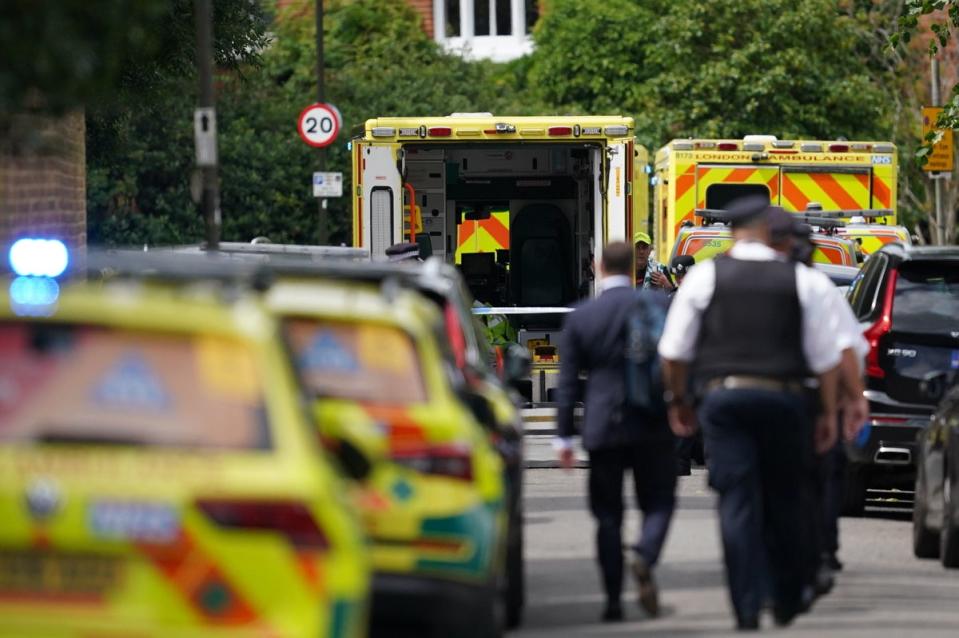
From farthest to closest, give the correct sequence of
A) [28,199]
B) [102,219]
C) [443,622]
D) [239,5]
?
[102,219] → [239,5] → [28,199] → [443,622]

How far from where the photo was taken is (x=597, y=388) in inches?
415

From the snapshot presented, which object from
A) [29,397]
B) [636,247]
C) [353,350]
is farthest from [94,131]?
[29,397]

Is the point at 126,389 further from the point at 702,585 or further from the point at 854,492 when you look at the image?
the point at 854,492

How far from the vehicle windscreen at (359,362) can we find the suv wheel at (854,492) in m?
6.97

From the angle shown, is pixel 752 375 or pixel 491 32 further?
pixel 491 32

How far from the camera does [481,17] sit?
57.6 metres

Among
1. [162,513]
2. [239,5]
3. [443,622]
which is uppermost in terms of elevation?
[239,5]

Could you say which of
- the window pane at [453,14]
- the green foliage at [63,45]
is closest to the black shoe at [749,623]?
the green foliage at [63,45]

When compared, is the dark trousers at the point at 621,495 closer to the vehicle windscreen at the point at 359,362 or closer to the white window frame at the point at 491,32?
the vehicle windscreen at the point at 359,362

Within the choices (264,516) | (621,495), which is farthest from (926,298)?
(264,516)

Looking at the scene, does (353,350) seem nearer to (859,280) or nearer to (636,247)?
(859,280)

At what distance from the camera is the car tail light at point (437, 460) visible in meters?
8.18

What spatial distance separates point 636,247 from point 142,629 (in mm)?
13497

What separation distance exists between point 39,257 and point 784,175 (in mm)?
18372
